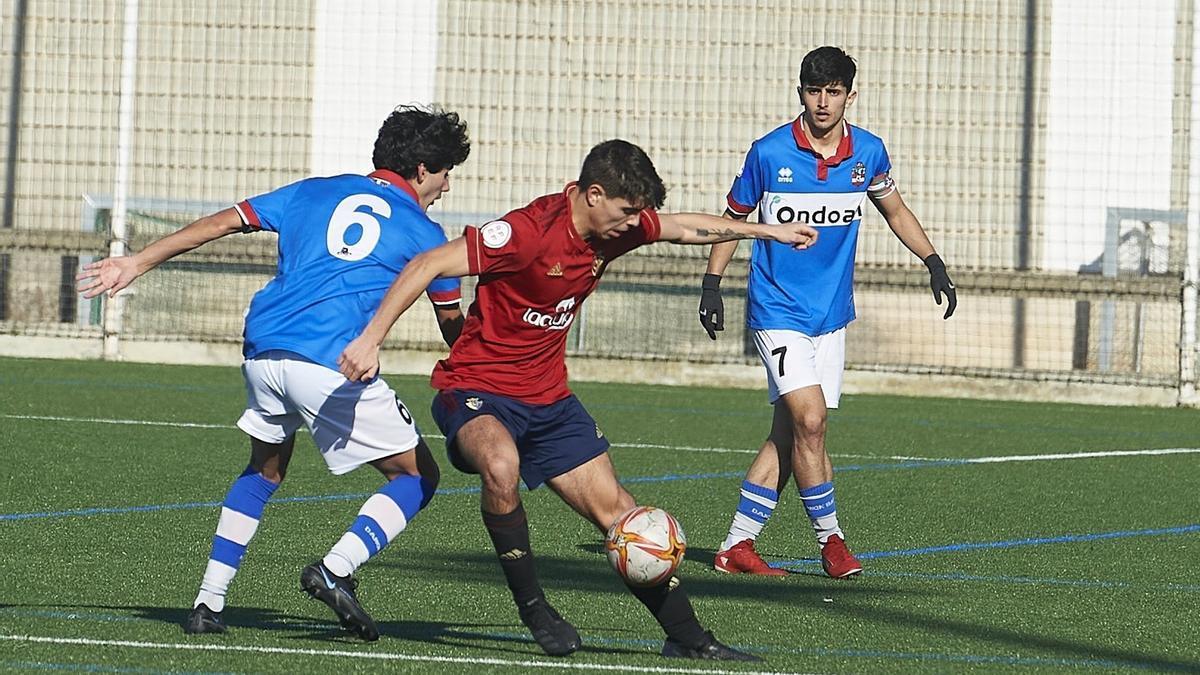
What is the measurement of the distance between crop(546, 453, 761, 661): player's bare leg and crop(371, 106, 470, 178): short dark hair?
1.06 m

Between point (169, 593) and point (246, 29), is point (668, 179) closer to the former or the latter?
point (246, 29)

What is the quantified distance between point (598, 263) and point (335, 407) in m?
0.86

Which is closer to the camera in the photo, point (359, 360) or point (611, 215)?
point (359, 360)

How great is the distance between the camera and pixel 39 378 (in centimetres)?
1488

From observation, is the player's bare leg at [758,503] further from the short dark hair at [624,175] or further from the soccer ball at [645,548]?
the short dark hair at [624,175]

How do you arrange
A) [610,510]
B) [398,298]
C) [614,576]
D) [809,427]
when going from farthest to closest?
[809,427], [614,576], [610,510], [398,298]

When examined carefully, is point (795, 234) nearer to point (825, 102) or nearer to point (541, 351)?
point (541, 351)

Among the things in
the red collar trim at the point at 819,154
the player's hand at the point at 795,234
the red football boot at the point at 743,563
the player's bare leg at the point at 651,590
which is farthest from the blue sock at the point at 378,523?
the red collar trim at the point at 819,154

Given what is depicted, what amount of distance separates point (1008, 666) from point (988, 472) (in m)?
5.68

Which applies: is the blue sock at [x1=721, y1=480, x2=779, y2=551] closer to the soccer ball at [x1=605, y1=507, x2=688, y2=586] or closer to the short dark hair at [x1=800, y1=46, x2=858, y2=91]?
the short dark hair at [x1=800, y1=46, x2=858, y2=91]

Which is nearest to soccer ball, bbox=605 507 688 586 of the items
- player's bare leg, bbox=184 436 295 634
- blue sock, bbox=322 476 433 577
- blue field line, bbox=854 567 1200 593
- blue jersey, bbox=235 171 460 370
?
blue sock, bbox=322 476 433 577

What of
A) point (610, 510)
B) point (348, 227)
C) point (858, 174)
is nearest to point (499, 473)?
point (610, 510)

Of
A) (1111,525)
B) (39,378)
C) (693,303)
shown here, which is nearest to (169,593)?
(1111,525)

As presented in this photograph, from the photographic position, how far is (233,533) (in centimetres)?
578
